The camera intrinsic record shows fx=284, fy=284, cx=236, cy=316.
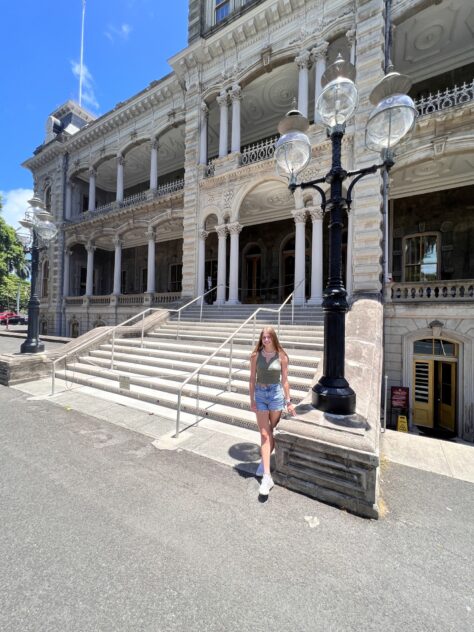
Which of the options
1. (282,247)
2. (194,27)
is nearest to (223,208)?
(282,247)

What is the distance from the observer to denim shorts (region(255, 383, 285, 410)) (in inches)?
134

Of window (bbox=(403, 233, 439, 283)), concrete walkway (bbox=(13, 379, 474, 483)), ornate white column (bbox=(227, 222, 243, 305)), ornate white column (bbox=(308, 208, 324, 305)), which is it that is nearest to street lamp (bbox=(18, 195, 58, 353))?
concrete walkway (bbox=(13, 379, 474, 483))

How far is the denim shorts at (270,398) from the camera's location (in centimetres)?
341

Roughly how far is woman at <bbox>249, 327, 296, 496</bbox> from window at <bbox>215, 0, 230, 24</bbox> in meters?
19.1

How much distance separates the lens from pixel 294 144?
163 inches

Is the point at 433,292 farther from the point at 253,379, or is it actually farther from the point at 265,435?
the point at 265,435

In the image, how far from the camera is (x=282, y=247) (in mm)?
16969

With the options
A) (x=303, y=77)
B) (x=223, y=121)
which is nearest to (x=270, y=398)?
(x=303, y=77)

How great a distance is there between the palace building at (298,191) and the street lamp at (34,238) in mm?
6578

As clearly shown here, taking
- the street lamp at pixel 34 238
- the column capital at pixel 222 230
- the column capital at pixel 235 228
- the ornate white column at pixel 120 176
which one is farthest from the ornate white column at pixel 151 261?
the street lamp at pixel 34 238

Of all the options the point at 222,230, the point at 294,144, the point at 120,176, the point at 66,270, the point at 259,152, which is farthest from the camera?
the point at 66,270

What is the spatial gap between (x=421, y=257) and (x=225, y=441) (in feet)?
43.7

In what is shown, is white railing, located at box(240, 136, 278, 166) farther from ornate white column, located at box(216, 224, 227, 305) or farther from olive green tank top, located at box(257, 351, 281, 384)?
olive green tank top, located at box(257, 351, 281, 384)

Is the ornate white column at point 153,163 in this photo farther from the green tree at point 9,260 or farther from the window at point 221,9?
the green tree at point 9,260
